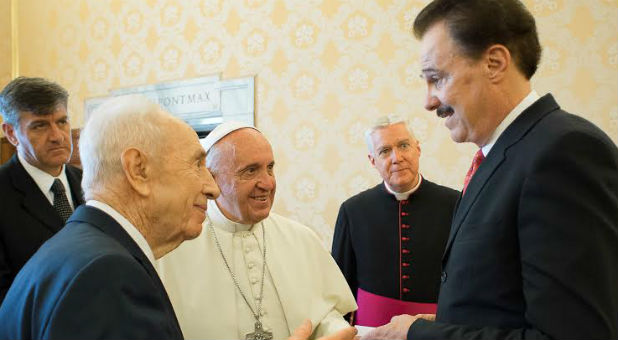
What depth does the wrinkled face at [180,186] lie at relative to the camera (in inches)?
65.2

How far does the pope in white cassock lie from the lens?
95.0 inches

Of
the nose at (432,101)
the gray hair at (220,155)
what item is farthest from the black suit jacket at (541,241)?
the gray hair at (220,155)

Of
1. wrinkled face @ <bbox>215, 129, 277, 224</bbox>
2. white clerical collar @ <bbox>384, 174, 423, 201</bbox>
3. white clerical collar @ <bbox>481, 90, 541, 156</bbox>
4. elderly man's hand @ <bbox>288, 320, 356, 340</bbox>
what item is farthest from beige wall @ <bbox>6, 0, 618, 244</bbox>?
white clerical collar @ <bbox>481, 90, 541, 156</bbox>

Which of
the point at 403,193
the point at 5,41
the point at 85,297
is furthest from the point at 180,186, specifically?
the point at 5,41

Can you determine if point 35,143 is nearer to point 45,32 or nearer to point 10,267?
point 10,267

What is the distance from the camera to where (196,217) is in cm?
178

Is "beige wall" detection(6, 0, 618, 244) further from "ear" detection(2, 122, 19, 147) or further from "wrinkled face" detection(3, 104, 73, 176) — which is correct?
"ear" detection(2, 122, 19, 147)

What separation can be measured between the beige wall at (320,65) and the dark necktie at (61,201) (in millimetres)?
2477

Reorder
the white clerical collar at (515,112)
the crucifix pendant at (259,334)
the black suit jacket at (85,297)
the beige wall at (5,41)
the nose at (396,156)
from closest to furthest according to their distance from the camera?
1. the black suit jacket at (85,297)
2. the white clerical collar at (515,112)
3. the crucifix pendant at (259,334)
4. the nose at (396,156)
5. the beige wall at (5,41)

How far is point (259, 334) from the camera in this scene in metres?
2.39

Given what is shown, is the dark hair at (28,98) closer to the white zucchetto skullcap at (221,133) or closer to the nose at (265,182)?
the white zucchetto skullcap at (221,133)

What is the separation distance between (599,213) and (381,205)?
7.95 feet

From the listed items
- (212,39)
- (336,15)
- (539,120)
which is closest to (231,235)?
(539,120)

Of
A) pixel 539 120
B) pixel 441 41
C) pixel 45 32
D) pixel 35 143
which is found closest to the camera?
pixel 539 120
